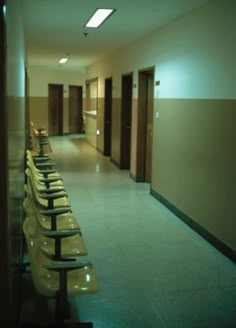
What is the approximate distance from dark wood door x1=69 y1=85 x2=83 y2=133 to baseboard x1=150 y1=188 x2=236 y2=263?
11.4 meters

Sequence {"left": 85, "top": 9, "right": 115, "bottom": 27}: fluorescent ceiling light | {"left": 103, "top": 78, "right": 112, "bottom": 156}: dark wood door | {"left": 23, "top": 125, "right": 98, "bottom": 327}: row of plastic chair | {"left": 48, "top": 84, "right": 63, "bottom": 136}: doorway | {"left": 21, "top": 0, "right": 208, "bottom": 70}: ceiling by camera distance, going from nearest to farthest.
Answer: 1. {"left": 23, "top": 125, "right": 98, "bottom": 327}: row of plastic chair
2. {"left": 21, "top": 0, "right": 208, "bottom": 70}: ceiling
3. {"left": 85, "top": 9, "right": 115, "bottom": 27}: fluorescent ceiling light
4. {"left": 103, "top": 78, "right": 112, "bottom": 156}: dark wood door
5. {"left": 48, "top": 84, "right": 63, "bottom": 136}: doorway

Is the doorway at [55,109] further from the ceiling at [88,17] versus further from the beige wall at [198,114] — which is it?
the beige wall at [198,114]

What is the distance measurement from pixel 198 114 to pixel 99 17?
1.96 m

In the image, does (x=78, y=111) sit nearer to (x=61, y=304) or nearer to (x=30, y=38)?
(x=30, y=38)

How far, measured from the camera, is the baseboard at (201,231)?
165 inches

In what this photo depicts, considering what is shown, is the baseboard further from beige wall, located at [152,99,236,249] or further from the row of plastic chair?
the row of plastic chair

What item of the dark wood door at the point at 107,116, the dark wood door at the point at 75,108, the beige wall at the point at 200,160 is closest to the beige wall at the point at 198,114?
the beige wall at the point at 200,160

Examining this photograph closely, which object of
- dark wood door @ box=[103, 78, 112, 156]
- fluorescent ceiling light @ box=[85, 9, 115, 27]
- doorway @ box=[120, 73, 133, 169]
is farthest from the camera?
dark wood door @ box=[103, 78, 112, 156]

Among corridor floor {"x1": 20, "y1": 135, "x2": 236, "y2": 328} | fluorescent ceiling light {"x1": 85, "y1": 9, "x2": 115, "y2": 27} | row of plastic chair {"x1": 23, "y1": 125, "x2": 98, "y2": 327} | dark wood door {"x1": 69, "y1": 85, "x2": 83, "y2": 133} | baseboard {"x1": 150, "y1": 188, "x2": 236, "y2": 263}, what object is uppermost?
fluorescent ceiling light {"x1": 85, "y1": 9, "x2": 115, "y2": 27}

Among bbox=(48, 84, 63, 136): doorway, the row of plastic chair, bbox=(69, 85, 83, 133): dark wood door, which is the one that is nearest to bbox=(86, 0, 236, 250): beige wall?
the row of plastic chair

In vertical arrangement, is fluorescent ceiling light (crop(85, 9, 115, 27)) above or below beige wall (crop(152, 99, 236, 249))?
above

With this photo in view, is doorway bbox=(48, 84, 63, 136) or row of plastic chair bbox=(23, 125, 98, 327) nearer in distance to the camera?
row of plastic chair bbox=(23, 125, 98, 327)

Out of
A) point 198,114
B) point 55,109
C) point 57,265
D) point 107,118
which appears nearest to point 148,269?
point 57,265

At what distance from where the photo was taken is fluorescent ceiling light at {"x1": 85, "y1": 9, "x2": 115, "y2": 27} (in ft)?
17.5
